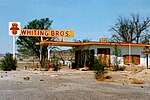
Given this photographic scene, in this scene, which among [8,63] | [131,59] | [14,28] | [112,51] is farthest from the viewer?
[131,59]

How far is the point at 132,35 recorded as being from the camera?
71812 mm

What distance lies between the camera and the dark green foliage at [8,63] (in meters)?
35.4

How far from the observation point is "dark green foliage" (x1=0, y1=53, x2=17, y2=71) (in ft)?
116

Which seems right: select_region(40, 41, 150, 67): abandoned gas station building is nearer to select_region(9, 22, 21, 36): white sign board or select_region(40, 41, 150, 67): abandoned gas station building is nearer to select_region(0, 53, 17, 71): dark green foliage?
select_region(9, 22, 21, 36): white sign board

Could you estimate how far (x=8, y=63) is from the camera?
35.8 m

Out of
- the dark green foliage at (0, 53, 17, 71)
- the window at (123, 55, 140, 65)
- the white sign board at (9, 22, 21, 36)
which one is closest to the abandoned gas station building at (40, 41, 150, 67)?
the window at (123, 55, 140, 65)

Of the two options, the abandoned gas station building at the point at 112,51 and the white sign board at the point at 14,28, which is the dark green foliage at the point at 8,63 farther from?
the abandoned gas station building at the point at 112,51

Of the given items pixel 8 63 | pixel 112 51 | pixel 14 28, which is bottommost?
pixel 8 63

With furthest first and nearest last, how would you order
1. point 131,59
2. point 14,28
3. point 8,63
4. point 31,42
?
point 31,42 → point 131,59 → point 14,28 → point 8,63

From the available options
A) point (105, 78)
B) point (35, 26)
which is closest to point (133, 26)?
point (35, 26)

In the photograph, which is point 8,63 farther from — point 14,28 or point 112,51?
point 112,51

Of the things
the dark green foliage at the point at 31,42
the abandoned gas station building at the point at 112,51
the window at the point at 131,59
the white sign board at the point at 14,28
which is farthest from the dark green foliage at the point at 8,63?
the dark green foliage at the point at 31,42

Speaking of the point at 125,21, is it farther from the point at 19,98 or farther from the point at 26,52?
the point at 19,98

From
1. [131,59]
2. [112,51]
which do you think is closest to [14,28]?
[112,51]
